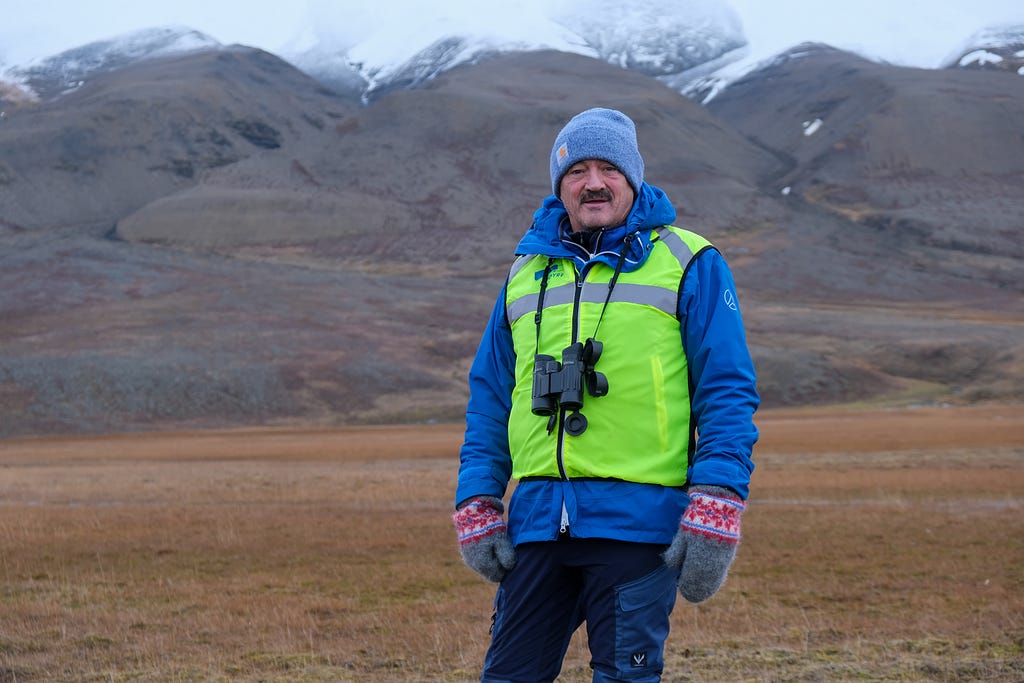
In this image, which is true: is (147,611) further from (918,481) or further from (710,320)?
(918,481)

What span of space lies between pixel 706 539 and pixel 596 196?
1342 mm

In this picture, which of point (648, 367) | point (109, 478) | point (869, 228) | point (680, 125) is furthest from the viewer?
point (680, 125)

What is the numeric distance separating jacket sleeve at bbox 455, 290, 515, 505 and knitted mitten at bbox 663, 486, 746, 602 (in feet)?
2.46

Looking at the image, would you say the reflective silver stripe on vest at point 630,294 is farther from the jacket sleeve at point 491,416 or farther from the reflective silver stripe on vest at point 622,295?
the jacket sleeve at point 491,416

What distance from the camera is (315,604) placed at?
9742 millimetres

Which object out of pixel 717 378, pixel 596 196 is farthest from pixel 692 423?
pixel 596 196

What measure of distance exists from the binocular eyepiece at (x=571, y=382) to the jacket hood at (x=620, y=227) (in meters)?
0.40

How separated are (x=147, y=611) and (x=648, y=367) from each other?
6608 mm

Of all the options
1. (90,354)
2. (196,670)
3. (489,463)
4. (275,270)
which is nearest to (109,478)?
(196,670)

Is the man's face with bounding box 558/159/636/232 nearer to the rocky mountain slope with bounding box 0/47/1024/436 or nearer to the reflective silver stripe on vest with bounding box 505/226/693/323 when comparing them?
the reflective silver stripe on vest with bounding box 505/226/693/323

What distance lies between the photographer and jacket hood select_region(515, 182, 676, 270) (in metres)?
4.35

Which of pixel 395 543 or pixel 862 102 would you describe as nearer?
pixel 395 543

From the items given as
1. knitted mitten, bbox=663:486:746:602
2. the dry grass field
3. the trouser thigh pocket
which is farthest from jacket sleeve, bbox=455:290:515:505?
the dry grass field

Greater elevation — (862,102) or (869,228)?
(862,102)
